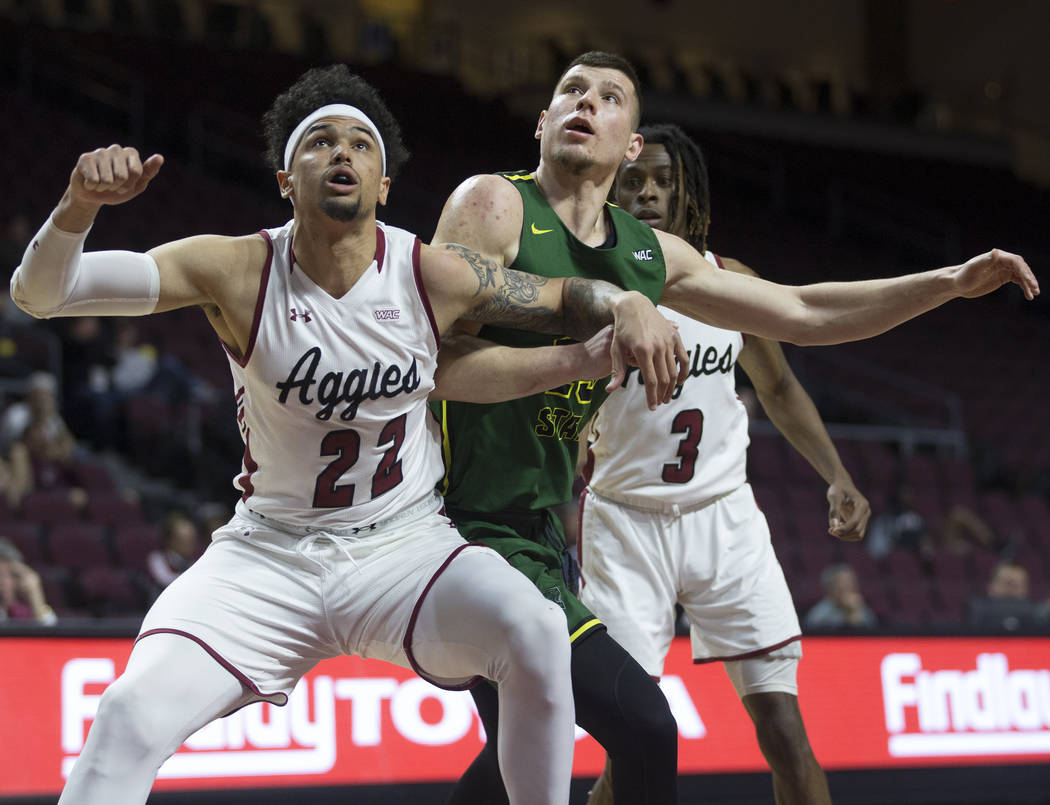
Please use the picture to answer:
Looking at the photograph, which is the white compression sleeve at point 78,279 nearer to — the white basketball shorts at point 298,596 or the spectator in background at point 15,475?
the white basketball shorts at point 298,596

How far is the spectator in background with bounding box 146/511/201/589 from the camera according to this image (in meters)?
7.72

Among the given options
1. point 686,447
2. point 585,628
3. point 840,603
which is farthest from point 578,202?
point 840,603

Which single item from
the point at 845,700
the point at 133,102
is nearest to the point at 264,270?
the point at 845,700

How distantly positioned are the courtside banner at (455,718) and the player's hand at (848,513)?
196cm

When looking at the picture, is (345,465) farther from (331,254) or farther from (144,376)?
(144,376)

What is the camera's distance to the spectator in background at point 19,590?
656 cm

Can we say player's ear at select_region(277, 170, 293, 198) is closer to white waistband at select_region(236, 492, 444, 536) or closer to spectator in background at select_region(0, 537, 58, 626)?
white waistband at select_region(236, 492, 444, 536)

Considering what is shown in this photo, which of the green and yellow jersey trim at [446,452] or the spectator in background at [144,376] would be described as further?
the spectator in background at [144,376]

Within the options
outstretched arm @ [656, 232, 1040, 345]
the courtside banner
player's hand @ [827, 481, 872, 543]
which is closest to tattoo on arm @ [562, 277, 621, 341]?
outstretched arm @ [656, 232, 1040, 345]

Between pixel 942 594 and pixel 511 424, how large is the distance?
7.88 m

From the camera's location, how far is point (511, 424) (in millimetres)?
3525

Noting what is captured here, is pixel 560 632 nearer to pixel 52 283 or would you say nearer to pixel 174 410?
pixel 52 283

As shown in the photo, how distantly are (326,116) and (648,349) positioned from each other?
105cm

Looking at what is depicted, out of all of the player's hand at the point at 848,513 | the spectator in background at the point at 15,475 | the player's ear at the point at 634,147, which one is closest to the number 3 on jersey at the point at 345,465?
the player's ear at the point at 634,147
